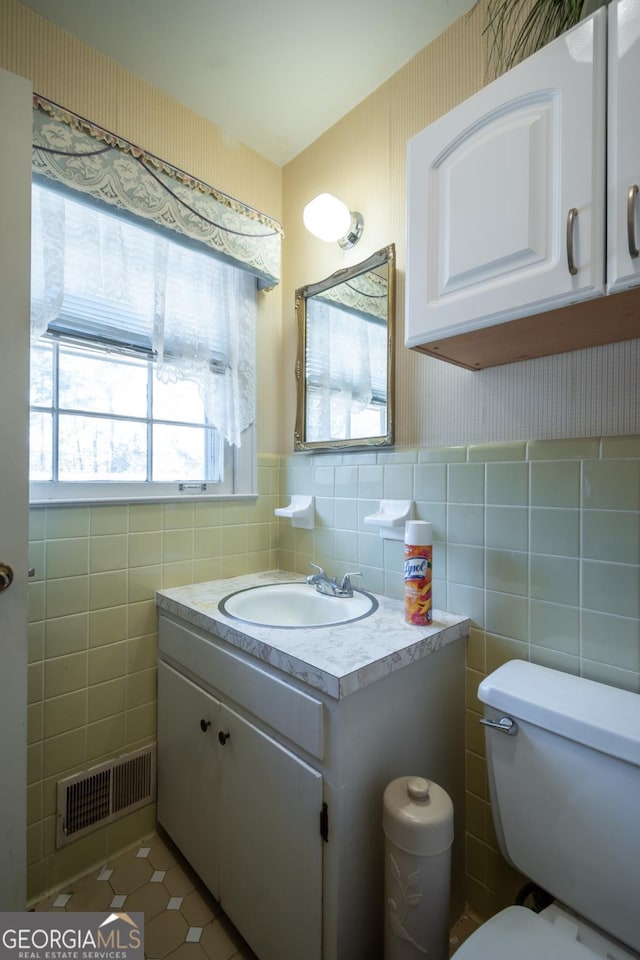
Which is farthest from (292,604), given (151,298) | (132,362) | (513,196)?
(513,196)

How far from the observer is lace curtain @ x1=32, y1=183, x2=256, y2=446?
46.1 inches

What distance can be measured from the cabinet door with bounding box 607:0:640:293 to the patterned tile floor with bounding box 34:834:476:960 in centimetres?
154

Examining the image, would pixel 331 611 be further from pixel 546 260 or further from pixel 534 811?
pixel 546 260

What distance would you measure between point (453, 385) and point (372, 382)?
11.6 inches

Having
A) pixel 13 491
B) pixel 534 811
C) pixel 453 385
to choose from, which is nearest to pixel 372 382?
pixel 453 385

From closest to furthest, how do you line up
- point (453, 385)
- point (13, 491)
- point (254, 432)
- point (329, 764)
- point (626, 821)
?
point (626, 821)
point (329, 764)
point (13, 491)
point (453, 385)
point (254, 432)

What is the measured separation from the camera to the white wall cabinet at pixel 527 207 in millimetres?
678

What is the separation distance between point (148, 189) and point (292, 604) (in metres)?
1.37

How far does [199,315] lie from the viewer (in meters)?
1.47

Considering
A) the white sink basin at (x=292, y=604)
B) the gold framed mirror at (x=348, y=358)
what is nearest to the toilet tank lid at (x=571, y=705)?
the white sink basin at (x=292, y=604)

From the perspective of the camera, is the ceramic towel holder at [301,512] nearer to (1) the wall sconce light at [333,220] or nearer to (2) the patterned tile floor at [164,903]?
(1) the wall sconce light at [333,220]

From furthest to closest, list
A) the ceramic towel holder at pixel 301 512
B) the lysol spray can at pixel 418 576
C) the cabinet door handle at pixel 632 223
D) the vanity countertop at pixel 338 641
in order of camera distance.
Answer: the ceramic towel holder at pixel 301 512 → the lysol spray can at pixel 418 576 → the vanity countertop at pixel 338 641 → the cabinet door handle at pixel 632 223

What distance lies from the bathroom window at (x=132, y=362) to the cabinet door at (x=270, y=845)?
0.81m

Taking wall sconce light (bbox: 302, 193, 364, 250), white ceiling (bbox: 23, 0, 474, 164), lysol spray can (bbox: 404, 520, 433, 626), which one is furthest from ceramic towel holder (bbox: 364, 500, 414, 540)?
white ceiling (bbox: 23, 0, 474, 164)
